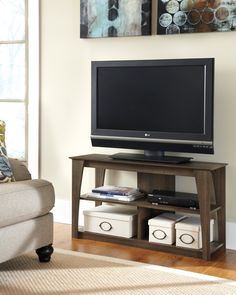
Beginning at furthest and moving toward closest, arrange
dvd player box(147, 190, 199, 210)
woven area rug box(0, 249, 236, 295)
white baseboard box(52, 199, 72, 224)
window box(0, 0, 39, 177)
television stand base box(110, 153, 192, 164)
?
window box(0, 0, 39, 177), white baseboard box(52, 199, 72, 224), television stand base box(110, 153, 192, 164), dvd player box(147, 190, 199, 210), woven area rug box(0, 249, 236, 295)

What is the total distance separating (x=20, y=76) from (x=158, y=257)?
2.04m

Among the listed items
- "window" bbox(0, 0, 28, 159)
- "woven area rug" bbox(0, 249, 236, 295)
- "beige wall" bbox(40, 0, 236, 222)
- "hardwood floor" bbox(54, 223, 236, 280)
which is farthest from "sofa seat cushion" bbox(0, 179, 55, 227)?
"window" bbox(0, 0, 28, 159)

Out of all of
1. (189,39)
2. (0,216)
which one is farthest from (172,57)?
(0,216)

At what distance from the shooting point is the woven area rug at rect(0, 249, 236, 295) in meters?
3.12

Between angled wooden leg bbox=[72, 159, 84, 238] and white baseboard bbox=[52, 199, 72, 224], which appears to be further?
white baseboard bbox=[52, 199, 72, 224]

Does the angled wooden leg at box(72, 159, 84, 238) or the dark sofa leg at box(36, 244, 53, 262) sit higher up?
the angled wooden leg at box(72, 159, 84, 238)

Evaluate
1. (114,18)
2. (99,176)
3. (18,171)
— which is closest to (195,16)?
(114,18)

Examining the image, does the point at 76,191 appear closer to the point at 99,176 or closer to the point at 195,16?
the point at 99,176

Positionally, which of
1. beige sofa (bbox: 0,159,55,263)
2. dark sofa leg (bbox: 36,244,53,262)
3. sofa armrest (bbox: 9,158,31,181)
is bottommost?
dark sofa leg (bbox: 36,244,53,262)

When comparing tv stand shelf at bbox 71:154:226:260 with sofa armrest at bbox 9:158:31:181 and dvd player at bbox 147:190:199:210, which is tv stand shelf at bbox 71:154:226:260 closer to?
dvd player at bbox 147:190:199:210

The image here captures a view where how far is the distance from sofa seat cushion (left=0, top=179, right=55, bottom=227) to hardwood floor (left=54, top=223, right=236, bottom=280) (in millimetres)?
638

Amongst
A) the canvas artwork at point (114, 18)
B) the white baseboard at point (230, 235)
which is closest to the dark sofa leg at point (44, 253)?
the white baseboard at point (230, 235)

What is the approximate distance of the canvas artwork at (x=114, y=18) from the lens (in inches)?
167

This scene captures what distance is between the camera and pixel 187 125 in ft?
12.9
